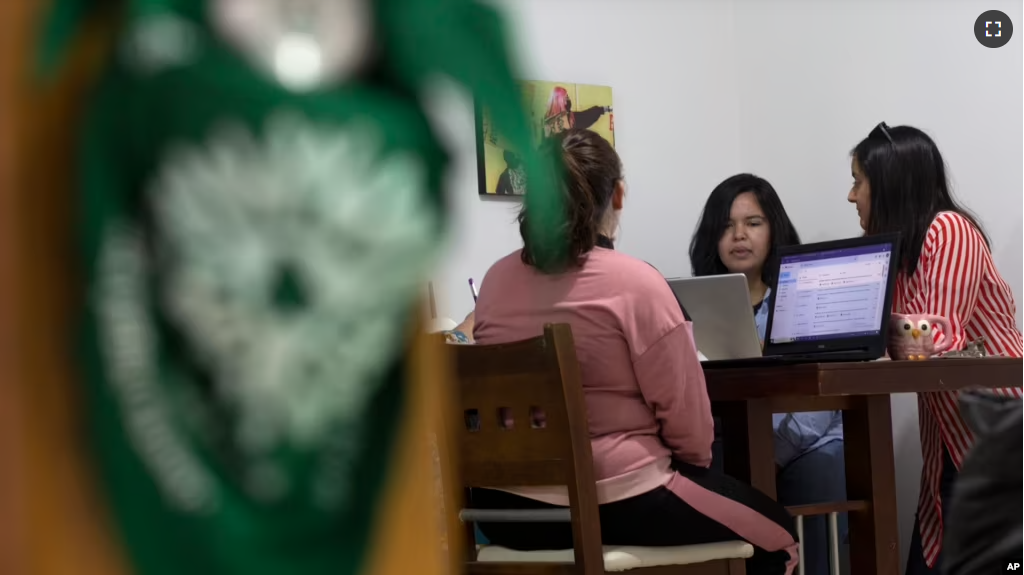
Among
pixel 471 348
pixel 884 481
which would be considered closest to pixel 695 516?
pixel 471 348

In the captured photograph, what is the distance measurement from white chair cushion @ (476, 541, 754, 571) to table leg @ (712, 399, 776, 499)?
24cm

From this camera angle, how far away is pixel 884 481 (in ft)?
7.10

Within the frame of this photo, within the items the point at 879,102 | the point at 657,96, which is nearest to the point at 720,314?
the point at 879,102

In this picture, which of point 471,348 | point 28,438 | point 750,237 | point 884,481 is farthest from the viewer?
point 750,237

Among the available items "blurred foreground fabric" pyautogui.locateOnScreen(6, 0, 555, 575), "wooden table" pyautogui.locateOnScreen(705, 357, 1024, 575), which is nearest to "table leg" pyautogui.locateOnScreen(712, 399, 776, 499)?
"wooden table" pyautogui.locateOnScreen(705, 357, 1024, 575)

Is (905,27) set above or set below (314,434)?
above

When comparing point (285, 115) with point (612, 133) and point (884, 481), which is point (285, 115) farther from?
point (612, 133)

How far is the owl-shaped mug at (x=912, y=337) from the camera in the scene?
7.79ft

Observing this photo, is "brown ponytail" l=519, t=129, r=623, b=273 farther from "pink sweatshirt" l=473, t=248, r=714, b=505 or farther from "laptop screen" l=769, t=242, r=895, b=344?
"laptop screen" l=769, t=242, r=895, b=344

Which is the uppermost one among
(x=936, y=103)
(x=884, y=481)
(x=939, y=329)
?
(x=936, y=103)

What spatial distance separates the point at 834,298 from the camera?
8.21ft

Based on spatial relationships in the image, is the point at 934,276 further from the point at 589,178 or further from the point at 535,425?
the point at 535,425

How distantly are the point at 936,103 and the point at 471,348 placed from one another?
2087 millimetres

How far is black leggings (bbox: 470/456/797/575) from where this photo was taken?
5.75ft
